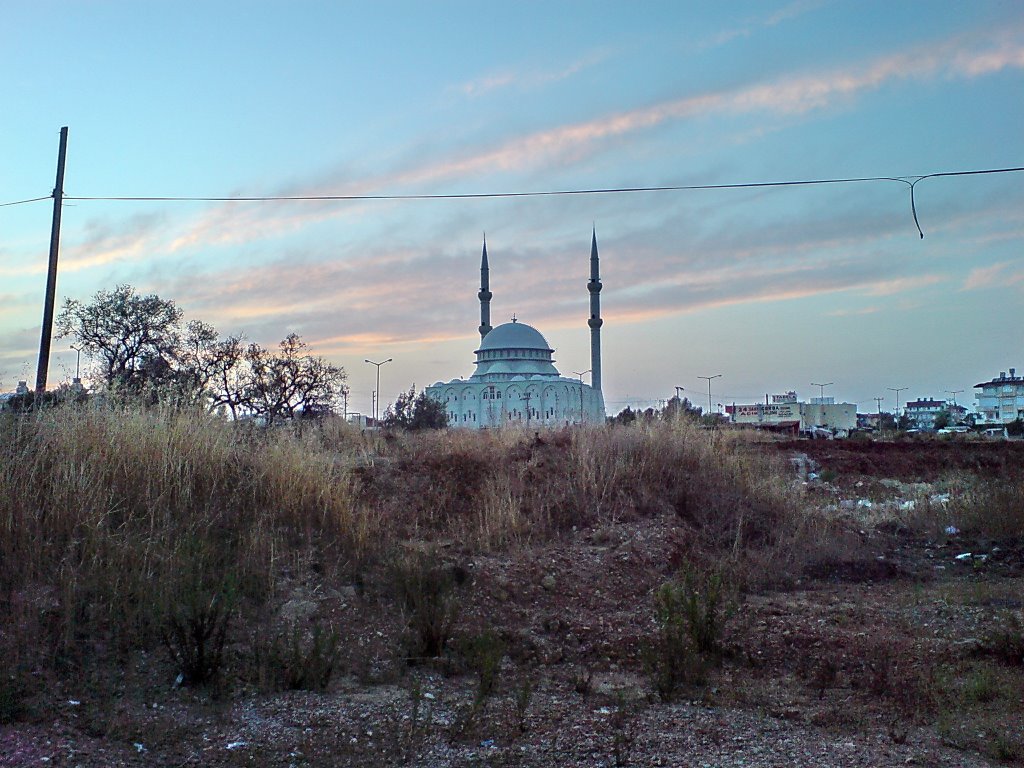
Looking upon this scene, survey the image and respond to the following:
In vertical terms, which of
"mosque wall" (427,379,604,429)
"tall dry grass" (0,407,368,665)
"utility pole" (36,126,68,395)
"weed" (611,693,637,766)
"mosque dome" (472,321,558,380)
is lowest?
"weed" (611,693,637,766)

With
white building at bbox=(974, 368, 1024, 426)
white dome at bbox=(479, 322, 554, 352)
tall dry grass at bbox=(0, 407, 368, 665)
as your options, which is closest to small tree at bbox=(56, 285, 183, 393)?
tall dry grass at bbox=(0, 407, 368, 665)

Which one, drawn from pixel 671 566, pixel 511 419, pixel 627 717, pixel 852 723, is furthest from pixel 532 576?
pixel 511 419

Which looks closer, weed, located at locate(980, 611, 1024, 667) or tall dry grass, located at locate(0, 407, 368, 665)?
tall dry grass, located at locate(0, 407, 368, 665)

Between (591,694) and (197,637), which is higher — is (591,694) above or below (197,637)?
below

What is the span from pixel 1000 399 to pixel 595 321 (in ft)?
191

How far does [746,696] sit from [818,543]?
5921 millimetres

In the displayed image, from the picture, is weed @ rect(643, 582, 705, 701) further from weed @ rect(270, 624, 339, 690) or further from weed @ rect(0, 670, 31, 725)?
weed @ rect(0, 670, 31, 725)

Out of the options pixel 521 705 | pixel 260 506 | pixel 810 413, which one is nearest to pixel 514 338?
pixel 810 413

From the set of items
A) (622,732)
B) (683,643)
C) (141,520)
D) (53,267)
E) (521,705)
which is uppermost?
(53,267)

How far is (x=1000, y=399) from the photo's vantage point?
97.6m

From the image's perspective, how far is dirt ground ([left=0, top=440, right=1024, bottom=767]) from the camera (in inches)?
186

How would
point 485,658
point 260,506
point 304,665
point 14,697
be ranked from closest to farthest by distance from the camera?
point 14,697 < point 485,658 < point 304,665 < point 260,506

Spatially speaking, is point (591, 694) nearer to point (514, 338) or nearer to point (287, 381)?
point (287, 381)

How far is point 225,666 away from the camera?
19.5 feet
